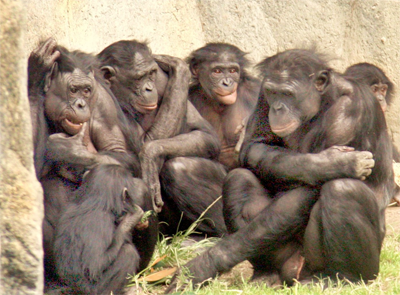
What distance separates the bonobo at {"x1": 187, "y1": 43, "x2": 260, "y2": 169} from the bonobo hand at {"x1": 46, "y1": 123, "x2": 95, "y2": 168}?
2035 millimetres

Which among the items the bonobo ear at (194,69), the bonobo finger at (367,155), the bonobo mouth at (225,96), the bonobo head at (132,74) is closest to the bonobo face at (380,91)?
the bonobo mouth at (225,96)

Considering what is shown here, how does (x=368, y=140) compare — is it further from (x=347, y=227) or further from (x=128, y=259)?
(x=128, y=259)

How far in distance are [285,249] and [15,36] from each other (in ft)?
8.83

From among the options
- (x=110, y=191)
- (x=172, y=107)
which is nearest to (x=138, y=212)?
(x=110, y=191)

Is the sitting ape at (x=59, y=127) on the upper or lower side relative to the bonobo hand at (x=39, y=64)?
lower

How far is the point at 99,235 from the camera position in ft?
14.6

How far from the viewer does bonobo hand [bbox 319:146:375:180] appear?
180 inches

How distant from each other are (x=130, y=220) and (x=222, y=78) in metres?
2.66

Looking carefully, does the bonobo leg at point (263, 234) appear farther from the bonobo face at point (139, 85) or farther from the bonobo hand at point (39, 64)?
the bonobo face at point (139, 85)

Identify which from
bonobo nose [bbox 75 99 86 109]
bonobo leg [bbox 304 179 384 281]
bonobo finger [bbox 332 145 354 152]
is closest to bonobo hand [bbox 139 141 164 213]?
bonobo nose [bbox 75 99 86 109]

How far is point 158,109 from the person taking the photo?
258 inches

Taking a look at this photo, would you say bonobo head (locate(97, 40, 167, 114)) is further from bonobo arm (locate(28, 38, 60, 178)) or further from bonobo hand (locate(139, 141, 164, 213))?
bonobo arm (locate(28, 38, 60, 178))

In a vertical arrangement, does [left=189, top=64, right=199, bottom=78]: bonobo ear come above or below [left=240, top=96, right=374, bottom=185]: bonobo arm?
above

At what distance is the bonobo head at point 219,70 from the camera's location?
694 cm
